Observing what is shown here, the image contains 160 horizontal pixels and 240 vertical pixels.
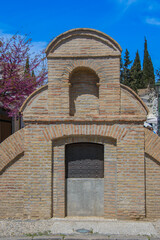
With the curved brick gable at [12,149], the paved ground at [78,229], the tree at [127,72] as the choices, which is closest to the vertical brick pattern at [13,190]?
the curved brick gable at [12,149]

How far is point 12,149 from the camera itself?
24.2 ft

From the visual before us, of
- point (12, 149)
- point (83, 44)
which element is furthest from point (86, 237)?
point (83, 44)

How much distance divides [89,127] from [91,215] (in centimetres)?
246

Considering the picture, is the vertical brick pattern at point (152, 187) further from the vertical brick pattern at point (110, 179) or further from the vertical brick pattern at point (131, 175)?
the vertical brick pattern at point (110, 179)

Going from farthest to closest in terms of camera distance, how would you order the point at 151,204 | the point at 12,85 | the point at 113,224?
the point at 12,85, the point at 151,204, the point at 113,224

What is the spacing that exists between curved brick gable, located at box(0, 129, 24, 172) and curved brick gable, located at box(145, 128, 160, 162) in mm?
3439

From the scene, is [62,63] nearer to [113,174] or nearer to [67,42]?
[67,42]

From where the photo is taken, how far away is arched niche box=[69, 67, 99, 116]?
7.49 meters

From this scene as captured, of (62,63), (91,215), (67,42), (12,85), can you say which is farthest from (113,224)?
(12,85)

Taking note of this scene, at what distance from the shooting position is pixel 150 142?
7207 millimetres

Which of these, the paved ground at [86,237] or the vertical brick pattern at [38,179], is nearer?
the paved ground at [86,237]

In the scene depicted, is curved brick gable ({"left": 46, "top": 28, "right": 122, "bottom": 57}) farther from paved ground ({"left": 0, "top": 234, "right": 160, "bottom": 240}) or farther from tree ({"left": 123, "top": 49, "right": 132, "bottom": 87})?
tree ({"left": 123, "top": 49, "right": 132, "bottom": 87})

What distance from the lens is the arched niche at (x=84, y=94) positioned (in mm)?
7488

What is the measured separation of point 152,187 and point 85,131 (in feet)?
7.78
